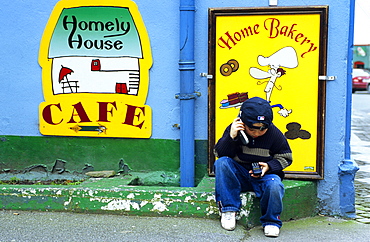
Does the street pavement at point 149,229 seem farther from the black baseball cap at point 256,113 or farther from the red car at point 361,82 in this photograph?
the red car at point 361,82

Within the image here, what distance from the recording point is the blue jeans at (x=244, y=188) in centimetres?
426

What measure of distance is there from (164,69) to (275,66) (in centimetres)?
107

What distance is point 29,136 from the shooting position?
5461 millimetres

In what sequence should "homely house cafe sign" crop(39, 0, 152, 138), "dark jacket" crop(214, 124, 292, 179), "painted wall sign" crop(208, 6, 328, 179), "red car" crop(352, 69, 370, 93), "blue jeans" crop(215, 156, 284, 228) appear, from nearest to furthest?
"blue jeans" crop(215, 156, 284, 228), "dark jacket" crop(214, 124, 292, 179), "painted wall sign" crop(208, 6, 328, 179), "homely house cafe sign" crop(39, 0, 152, 138), "red car" crop(352, 69, 370, 93)

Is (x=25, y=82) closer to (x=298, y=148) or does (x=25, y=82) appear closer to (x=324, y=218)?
(x=298, y=148)

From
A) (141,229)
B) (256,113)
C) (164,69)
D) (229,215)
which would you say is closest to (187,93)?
(164,69)

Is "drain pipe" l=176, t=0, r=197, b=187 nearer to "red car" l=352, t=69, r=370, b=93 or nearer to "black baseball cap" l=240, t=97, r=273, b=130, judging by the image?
"black baseball cap" l=240, t=97, r=273, b=130

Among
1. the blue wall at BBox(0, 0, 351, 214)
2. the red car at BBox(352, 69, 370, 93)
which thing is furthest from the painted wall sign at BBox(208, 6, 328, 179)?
the red car at BBox(352, 69, 370, 93)

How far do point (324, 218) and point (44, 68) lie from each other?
3136 mm

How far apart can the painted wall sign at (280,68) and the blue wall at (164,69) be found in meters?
0.10

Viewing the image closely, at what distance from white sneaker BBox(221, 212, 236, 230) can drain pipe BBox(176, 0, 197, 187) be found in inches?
32.0

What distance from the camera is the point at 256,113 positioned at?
4156 millimetres

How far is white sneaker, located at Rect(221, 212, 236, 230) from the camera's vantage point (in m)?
4.32

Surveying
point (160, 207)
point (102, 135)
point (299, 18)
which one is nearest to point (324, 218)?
point (160, 207)
